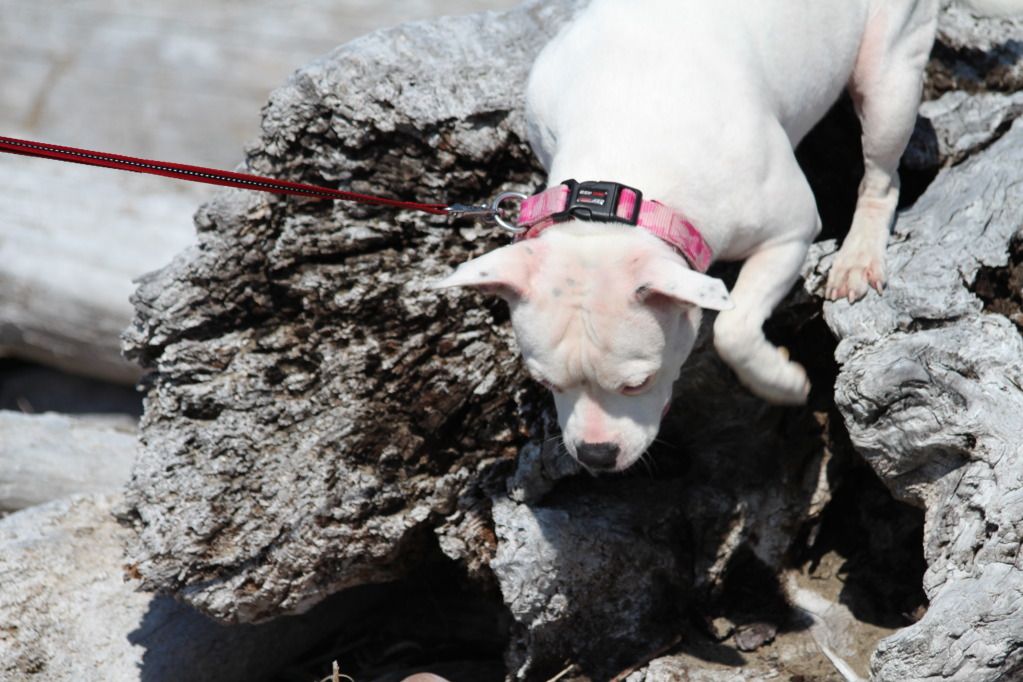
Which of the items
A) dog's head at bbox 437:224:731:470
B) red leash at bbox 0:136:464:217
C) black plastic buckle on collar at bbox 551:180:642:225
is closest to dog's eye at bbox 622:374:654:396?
dog's head at bbox 437:224:731:470

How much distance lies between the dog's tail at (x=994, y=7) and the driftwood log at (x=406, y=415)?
57 cm

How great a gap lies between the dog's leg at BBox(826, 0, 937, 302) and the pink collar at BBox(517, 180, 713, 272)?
707 mm

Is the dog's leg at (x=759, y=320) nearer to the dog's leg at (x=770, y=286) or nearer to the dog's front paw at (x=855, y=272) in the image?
the dog's leg at (x=770, y=286)

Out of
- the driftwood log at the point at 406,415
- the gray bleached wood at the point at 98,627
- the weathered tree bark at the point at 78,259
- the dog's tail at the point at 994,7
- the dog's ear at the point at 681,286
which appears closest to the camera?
the dog's ear at the point at 681,286

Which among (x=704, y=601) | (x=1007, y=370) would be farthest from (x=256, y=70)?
(x=1007, y=370)

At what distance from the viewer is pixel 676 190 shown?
300 centimetres

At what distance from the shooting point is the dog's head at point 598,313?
279cm

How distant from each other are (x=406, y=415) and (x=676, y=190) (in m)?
1.11

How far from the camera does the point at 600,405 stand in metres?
2.99

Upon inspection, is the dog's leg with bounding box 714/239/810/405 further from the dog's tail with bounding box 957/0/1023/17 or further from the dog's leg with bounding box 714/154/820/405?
the dog's tail with bounding box 957/0/1023/17

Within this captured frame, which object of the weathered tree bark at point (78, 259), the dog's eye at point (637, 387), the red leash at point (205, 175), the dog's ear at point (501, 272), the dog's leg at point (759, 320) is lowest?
the dog's eye at point (637, 387)

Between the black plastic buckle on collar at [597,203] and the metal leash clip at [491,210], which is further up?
the metal leash clip at [491,210]

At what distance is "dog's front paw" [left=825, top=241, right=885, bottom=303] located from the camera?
335 centimetres

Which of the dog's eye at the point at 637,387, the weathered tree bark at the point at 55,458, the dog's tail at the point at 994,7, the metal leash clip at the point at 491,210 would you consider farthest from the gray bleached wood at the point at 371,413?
the dog's tail at the point at 994,7
